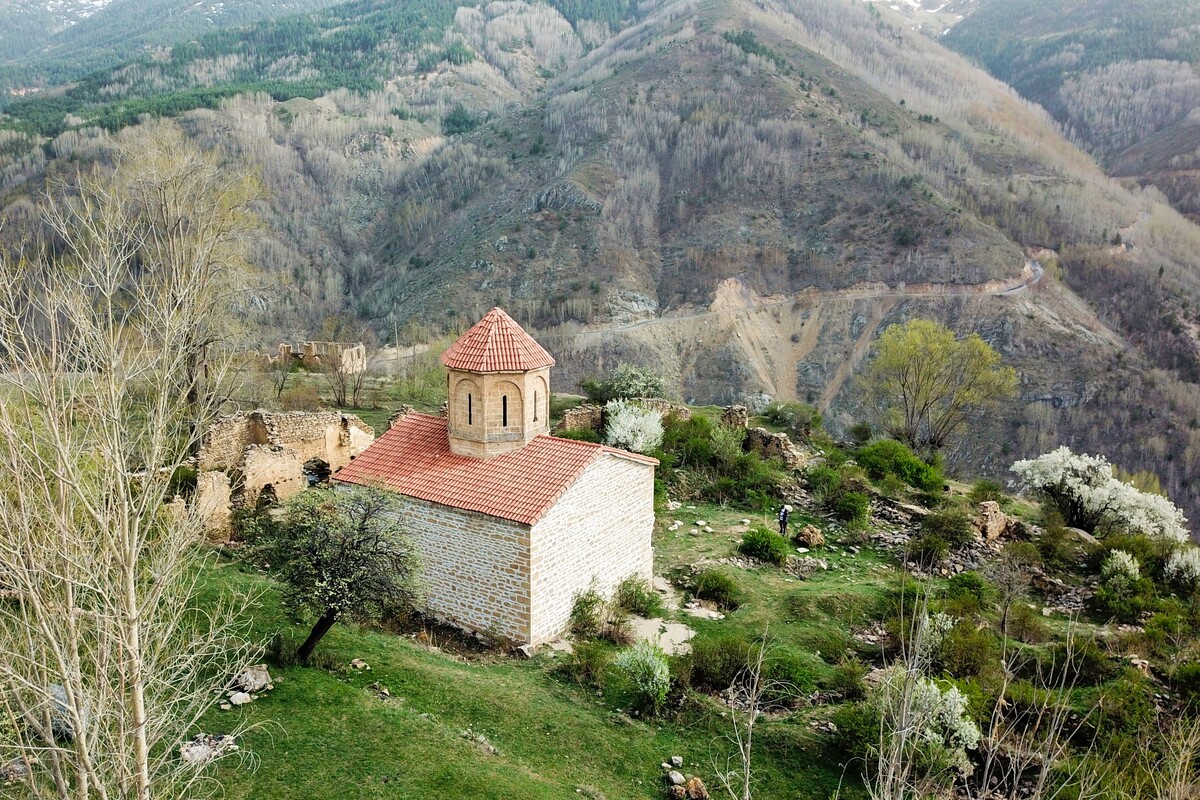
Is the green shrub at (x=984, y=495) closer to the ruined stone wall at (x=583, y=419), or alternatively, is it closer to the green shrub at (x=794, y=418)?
the green shrub at (x=794, y=418)

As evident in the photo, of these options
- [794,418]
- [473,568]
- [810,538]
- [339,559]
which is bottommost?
[794,418]

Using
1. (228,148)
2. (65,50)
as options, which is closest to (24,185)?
(228,148)

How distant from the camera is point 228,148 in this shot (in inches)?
2891

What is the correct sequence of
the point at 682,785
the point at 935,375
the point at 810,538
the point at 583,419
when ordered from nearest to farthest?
the point at 682,785 → the point at 810,538 → the point at 583,419 → the point at 935,375

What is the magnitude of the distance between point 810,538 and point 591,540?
7.27 meters

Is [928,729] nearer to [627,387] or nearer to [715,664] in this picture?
[715,664]

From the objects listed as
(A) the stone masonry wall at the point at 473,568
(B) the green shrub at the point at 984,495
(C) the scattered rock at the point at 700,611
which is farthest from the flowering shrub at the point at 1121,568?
(A) the stone masonry wall at the point at 473,568

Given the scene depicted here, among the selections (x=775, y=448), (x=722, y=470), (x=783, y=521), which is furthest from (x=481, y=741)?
(x=775, y=448)

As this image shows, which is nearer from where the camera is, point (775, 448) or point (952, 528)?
point (952, 528)

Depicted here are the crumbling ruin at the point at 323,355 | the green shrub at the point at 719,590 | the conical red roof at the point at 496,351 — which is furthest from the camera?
the crumbling ruin at the point at 323,355

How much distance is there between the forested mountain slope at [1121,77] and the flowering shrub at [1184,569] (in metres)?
73.2

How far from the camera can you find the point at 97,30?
165625 mm

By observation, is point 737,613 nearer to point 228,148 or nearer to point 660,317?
point 660,317

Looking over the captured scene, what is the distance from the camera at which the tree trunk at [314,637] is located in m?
10.2
